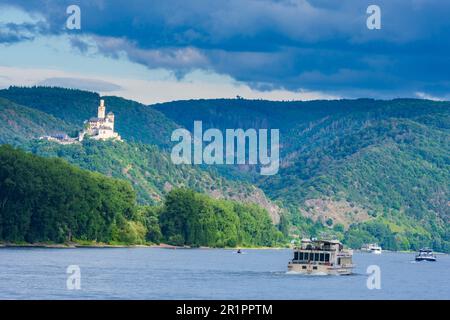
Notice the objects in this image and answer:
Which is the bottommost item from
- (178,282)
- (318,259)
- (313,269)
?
(178,282)

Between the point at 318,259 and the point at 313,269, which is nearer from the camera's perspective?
the point at 313,269

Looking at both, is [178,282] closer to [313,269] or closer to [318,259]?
[313,269]

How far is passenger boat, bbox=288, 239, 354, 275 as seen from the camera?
163000 mm

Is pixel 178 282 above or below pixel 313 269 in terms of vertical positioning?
below

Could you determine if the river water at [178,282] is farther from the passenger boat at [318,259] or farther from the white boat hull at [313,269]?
the passenger boat at [318,259]

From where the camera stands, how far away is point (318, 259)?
163875 mm

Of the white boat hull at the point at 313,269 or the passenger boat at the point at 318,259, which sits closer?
the white boat hull at the point at 313,269

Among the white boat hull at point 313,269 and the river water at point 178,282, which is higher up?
the white boat hull at point 313,269

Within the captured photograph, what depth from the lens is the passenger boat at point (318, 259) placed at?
6417 inches

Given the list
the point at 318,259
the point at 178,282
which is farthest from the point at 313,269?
the point at 178,282

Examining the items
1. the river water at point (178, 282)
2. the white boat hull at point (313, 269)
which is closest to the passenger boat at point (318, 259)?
the white boat hull at point (313, 269)
